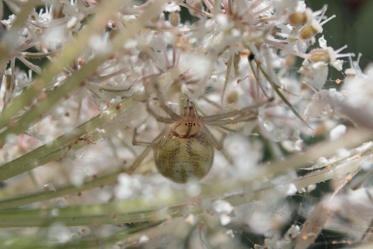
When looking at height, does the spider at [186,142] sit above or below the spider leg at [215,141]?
above

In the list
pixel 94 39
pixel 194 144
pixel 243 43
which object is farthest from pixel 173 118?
pixel 94 39

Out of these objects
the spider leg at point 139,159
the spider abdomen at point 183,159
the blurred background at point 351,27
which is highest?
the blurred background at point 351,27

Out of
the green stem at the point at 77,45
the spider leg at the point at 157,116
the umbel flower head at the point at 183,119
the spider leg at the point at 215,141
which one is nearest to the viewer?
the green stem at the point at 77,45

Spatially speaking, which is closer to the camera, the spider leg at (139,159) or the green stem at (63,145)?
the green stem at (63,145)

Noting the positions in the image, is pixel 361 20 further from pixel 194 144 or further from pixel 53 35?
pixel 53 35

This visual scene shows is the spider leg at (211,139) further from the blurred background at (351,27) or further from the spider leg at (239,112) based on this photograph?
the blurred background at (351,27)

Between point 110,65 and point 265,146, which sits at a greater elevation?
point 110,65

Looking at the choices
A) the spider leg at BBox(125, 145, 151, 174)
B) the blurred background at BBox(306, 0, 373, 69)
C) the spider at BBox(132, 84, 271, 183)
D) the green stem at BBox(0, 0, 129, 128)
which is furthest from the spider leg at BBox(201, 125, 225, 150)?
the green stem at BBox(0, 0, 129, 128)

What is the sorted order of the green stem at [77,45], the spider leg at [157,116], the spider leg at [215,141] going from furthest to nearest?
1. the spider leg at [215,141]
2. the spider leg at [157,116]
3. the green stem at [77,45]

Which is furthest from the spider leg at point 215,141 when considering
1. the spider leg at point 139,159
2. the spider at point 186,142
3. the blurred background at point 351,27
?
the blurred background at point 351,27
